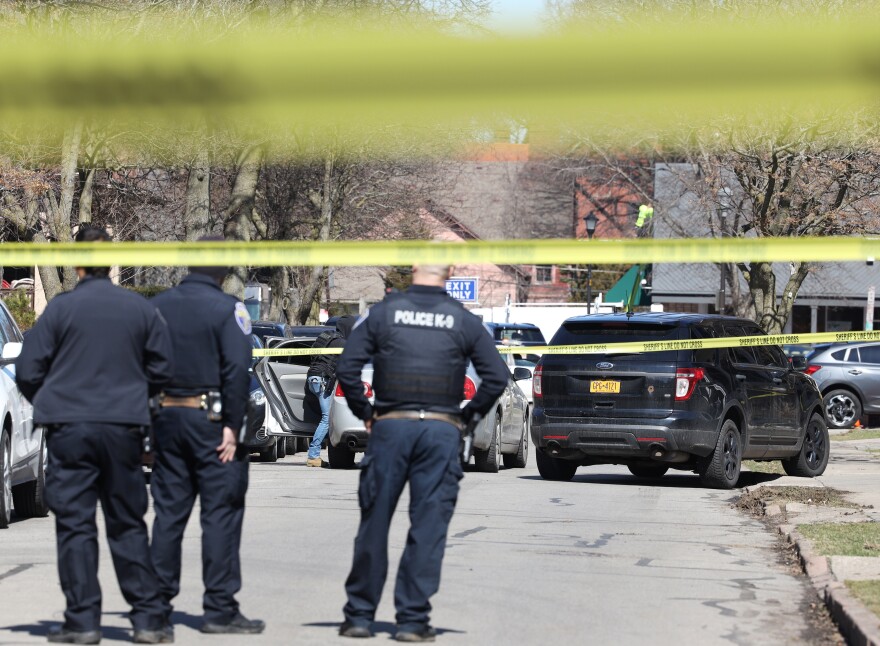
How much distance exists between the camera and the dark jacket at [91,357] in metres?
6.54

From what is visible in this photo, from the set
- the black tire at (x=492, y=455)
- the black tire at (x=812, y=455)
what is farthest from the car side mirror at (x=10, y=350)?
the black tire at (x=812, y=455)

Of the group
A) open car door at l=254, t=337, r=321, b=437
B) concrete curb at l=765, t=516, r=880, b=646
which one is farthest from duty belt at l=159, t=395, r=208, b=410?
open car door at l=254, t=337, r=321, b=437

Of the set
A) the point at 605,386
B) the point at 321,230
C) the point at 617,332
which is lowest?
→ the point at 605,386

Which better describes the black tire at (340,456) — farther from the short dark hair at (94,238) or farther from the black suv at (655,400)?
the short dark hair at (94,238)

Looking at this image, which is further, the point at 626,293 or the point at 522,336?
the point at 626,293

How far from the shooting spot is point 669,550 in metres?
10.6

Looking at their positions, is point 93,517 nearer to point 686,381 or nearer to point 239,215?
point 686,381

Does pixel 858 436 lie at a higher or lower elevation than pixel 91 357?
lower

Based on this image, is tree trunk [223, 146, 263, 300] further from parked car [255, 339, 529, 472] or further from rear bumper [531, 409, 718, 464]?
rear bumper [531, 409, 718, 464]

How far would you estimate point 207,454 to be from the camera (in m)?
6.86

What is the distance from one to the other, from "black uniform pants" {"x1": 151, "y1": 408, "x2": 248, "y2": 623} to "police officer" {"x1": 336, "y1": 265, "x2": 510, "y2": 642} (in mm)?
566

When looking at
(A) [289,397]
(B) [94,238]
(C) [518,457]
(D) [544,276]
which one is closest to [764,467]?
(C) [518,457]

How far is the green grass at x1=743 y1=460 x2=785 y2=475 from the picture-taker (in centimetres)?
1841

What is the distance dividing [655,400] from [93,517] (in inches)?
360
